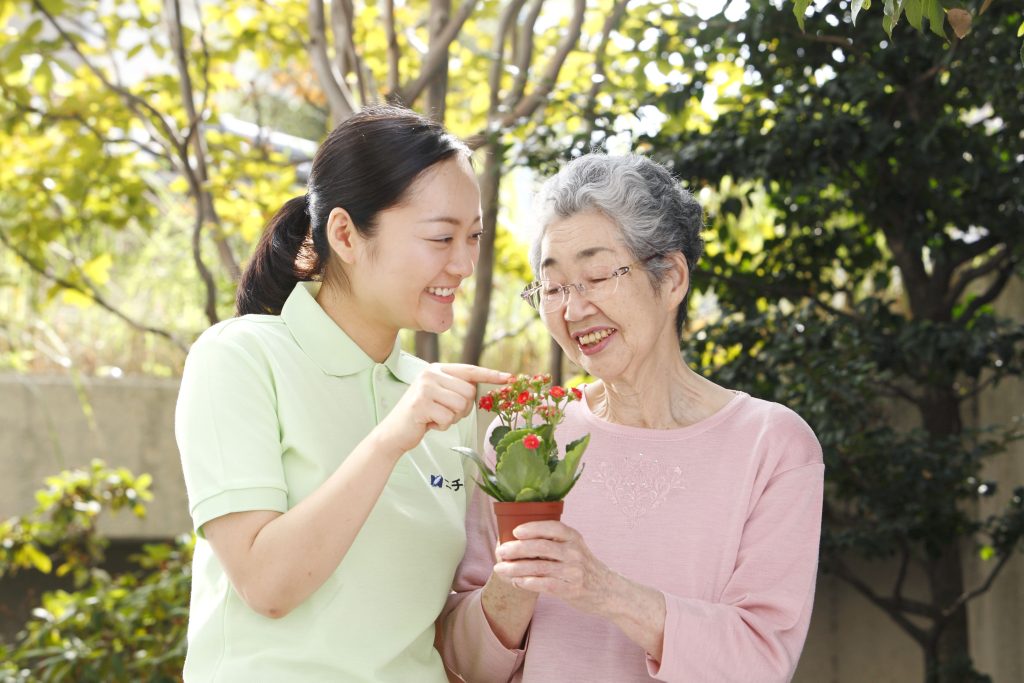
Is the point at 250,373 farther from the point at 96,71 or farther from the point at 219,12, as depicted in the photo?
the point at 219,12

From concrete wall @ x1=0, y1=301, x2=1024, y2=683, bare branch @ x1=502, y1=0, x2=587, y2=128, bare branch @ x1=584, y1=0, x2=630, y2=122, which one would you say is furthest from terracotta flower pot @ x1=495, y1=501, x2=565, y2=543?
concrete wall @ x1=0, y1=301, x2=1024, y2=683

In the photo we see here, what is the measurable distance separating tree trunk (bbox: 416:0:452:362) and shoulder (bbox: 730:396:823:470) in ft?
6.56

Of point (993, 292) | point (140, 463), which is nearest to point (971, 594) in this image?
point (993, 292)

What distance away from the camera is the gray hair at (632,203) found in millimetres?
2229

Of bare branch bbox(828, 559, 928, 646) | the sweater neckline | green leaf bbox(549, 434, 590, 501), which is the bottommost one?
bare branch bbox(828, 559, 928, 646)

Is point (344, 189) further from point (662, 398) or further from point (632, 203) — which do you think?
point (662, 398)

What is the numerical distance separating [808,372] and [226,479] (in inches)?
80.5

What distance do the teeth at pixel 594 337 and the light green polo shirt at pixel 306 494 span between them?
14.1 inches

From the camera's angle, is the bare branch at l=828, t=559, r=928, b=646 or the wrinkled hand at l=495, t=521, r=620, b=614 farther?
the bare branch at l=828, t=559, r=928, b=646

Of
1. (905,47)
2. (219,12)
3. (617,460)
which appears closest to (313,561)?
(617,460)

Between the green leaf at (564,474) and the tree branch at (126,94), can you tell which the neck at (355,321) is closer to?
the green leaf at (564,474)

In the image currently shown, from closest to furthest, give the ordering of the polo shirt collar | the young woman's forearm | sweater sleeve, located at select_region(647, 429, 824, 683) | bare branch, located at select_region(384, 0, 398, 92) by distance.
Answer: the young woman's forearm → sweater sleeve, located at select_region(647, 429, 824, 683) → the polo shirt collar → bare branch, located at select_region(384, 0, 398, 92)

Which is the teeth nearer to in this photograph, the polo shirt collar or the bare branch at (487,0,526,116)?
the polo shirt collar

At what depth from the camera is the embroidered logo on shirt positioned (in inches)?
85.0
